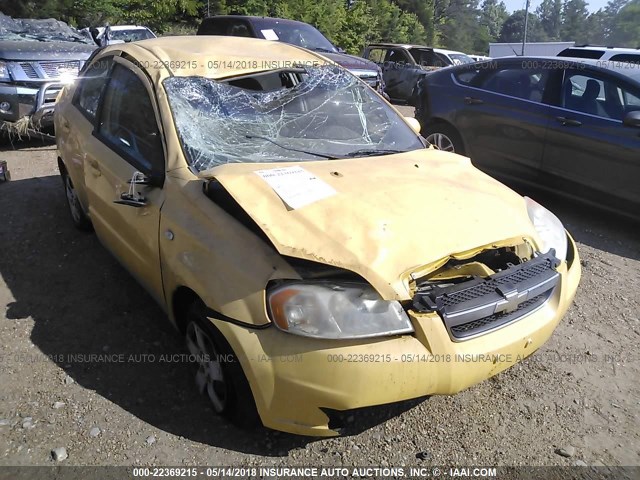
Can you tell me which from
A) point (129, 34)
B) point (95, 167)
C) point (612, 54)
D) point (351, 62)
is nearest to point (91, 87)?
point (95, 167)

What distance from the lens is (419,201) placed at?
99.8 inches

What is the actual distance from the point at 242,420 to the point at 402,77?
12712 mm

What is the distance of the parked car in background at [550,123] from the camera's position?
4811mm

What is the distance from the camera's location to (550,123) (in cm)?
525

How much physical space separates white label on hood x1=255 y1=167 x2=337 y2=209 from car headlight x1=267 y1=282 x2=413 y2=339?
1.40 ft

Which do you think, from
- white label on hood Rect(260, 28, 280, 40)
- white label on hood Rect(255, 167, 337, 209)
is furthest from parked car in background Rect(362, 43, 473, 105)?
white label on hood Rect(255, 167, 337, 209)

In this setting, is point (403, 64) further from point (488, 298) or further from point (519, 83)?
point (488, 298)

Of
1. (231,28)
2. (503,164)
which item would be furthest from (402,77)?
(503,164)

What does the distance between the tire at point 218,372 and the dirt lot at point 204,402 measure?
12cm

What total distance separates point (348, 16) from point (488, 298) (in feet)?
97.9

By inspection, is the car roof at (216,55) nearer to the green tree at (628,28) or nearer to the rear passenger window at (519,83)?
the rear passenger window at (519,83)

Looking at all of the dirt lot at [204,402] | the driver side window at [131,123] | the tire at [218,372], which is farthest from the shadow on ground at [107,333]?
the driver side window at [131,123]

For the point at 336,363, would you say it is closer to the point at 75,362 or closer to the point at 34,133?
the point at 75,362

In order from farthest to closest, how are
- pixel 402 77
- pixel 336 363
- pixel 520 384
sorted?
pixel 402 77
pixel 520 384
pixel 336 363
